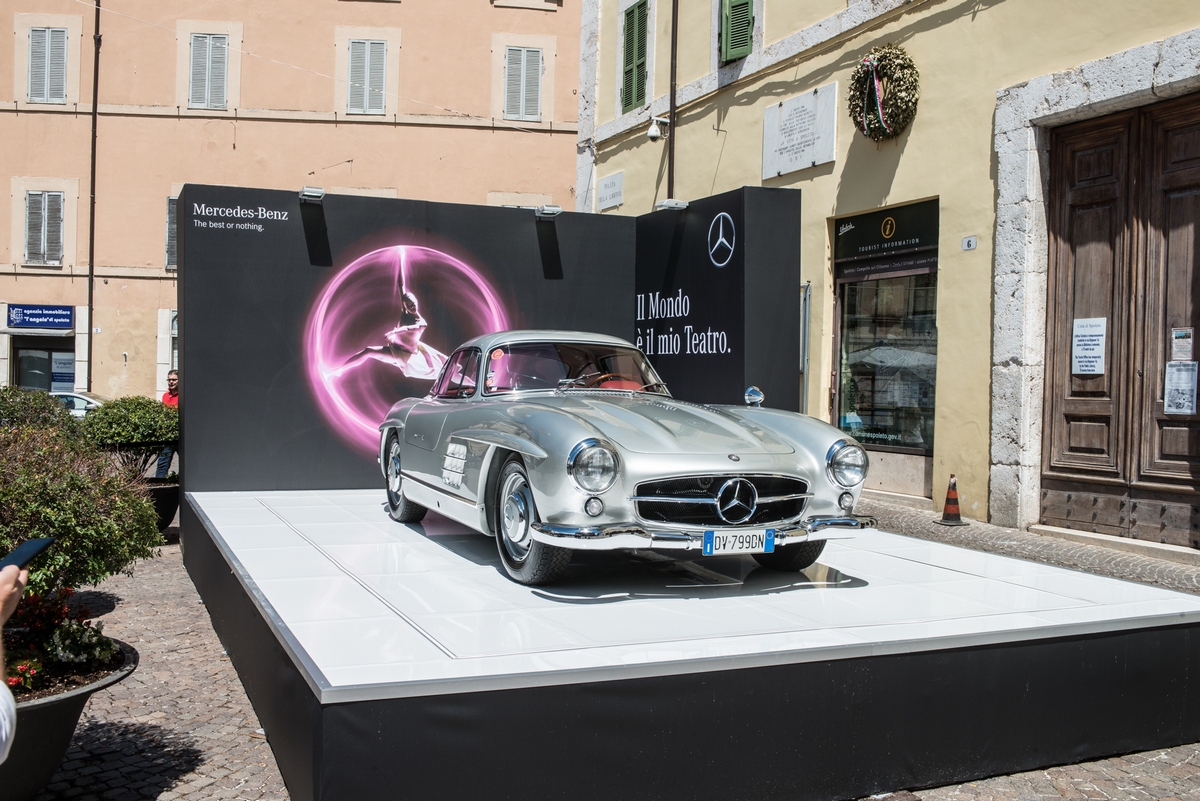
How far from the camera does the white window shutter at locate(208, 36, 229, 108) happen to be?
2158 centimetres

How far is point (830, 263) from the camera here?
1148 cm

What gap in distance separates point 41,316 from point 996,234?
Result: 1929cm

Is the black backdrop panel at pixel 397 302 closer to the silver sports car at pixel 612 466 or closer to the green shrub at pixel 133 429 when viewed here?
the green shrub at pixel 133 429

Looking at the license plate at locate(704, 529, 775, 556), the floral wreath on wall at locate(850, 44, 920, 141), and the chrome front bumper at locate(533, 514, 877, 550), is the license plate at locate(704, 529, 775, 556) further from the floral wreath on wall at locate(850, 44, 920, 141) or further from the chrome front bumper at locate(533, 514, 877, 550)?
the floral wreath on wall at locate(850, 44, 920, 141)

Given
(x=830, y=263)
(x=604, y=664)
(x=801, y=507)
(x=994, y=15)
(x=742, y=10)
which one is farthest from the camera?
(x=742, y=10)

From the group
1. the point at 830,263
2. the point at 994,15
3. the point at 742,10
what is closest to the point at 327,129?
the point at 742,10

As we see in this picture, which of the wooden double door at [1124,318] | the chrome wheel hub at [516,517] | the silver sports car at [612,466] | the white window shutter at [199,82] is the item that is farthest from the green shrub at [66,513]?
the white window shutter at [199,82]

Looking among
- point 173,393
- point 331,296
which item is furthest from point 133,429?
point 173,393

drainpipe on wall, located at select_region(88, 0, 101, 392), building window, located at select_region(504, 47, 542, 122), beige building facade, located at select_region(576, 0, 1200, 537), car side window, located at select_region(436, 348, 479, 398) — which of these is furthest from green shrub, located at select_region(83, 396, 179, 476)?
building window, located at select_region(504, 47, 542, 122)

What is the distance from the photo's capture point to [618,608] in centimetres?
445

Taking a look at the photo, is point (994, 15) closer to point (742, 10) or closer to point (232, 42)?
point (742, 10)

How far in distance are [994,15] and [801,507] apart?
636 cm

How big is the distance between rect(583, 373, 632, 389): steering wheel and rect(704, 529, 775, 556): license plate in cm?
176

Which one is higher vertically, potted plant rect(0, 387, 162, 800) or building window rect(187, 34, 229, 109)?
building window rect(187, 34, 229, 109)
